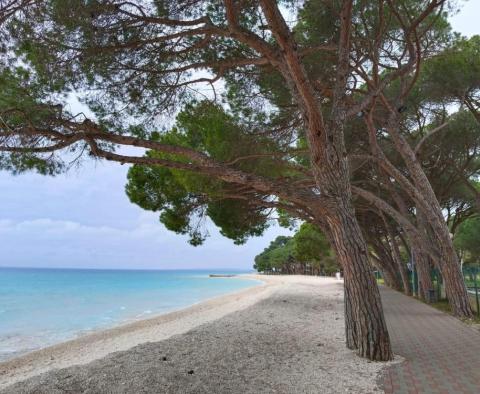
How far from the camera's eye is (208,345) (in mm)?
6293

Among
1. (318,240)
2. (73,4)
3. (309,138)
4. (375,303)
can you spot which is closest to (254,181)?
(309,138)

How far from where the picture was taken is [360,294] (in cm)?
488

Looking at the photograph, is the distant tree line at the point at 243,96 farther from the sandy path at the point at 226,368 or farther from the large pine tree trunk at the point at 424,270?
the large pine tree trunk at the point at 424,270

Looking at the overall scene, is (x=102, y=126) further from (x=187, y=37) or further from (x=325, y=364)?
(x=325, y=364)

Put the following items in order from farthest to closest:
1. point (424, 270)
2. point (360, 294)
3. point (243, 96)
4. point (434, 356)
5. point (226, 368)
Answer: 1. point (424, 270)
2. point (243, 96)
3. point (434, 356)
4. point (360, 294)
5. point (226, 368)

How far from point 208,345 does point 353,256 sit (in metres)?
2.70

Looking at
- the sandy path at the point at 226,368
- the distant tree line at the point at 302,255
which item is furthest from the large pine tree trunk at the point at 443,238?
the distant tree line at the point at 302,255

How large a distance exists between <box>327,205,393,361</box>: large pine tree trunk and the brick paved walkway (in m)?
0.33

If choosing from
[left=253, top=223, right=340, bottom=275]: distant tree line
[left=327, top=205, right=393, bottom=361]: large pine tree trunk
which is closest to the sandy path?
[left=327, top=205, right=393, bottom=361]: large pine tree trunk

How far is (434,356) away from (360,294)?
128 centimetres

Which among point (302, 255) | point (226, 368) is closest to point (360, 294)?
point (226, 368)

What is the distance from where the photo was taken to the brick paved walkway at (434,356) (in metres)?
3.91

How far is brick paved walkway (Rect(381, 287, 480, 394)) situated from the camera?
12.8 feet

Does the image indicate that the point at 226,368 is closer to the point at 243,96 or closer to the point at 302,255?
the point at 243,96
